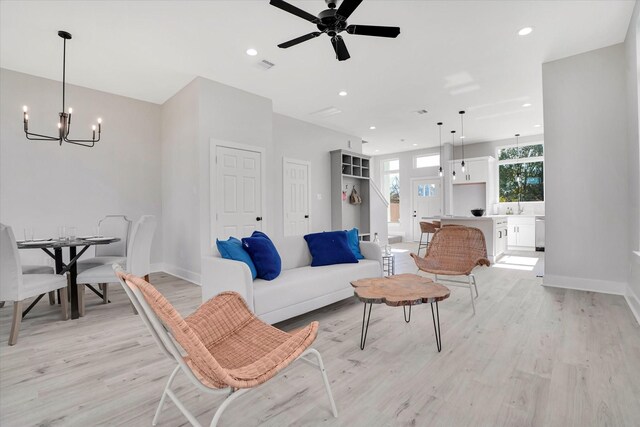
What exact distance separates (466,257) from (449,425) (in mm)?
2531

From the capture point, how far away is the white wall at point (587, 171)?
3703 millimetres

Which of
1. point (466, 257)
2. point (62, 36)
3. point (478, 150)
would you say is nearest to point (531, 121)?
point (478, 150)

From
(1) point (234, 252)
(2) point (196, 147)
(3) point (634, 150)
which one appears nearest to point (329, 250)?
(1) point (234, 252)

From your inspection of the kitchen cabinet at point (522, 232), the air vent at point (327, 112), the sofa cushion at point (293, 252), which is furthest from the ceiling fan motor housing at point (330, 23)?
the kitchen cabinet at point (522, 232)

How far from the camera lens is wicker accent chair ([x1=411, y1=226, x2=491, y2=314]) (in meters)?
3.53

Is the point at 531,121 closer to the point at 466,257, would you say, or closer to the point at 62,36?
the point at 466,257

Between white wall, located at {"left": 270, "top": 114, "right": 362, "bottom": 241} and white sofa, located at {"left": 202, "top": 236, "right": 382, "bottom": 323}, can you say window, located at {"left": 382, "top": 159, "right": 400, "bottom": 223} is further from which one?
white sofa, located at {"left": 202, "top": 236, "right": 382, "bottom": 323}

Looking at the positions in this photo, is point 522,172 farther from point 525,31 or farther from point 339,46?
point 339,46

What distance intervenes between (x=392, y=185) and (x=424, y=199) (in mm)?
1400

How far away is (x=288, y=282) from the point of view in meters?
2.70

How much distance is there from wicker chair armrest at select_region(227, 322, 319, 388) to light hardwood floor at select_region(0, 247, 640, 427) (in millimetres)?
462

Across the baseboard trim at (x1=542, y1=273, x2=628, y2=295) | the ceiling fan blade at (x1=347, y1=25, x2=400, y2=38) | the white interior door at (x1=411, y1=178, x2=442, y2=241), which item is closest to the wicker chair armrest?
the ceiling fan blade at (x1=347, y1=25, x2=400, y2=38)

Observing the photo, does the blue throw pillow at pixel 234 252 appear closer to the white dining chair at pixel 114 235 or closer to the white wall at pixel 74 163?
the white dining chair at pixel 114 235

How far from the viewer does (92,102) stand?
4.95m
